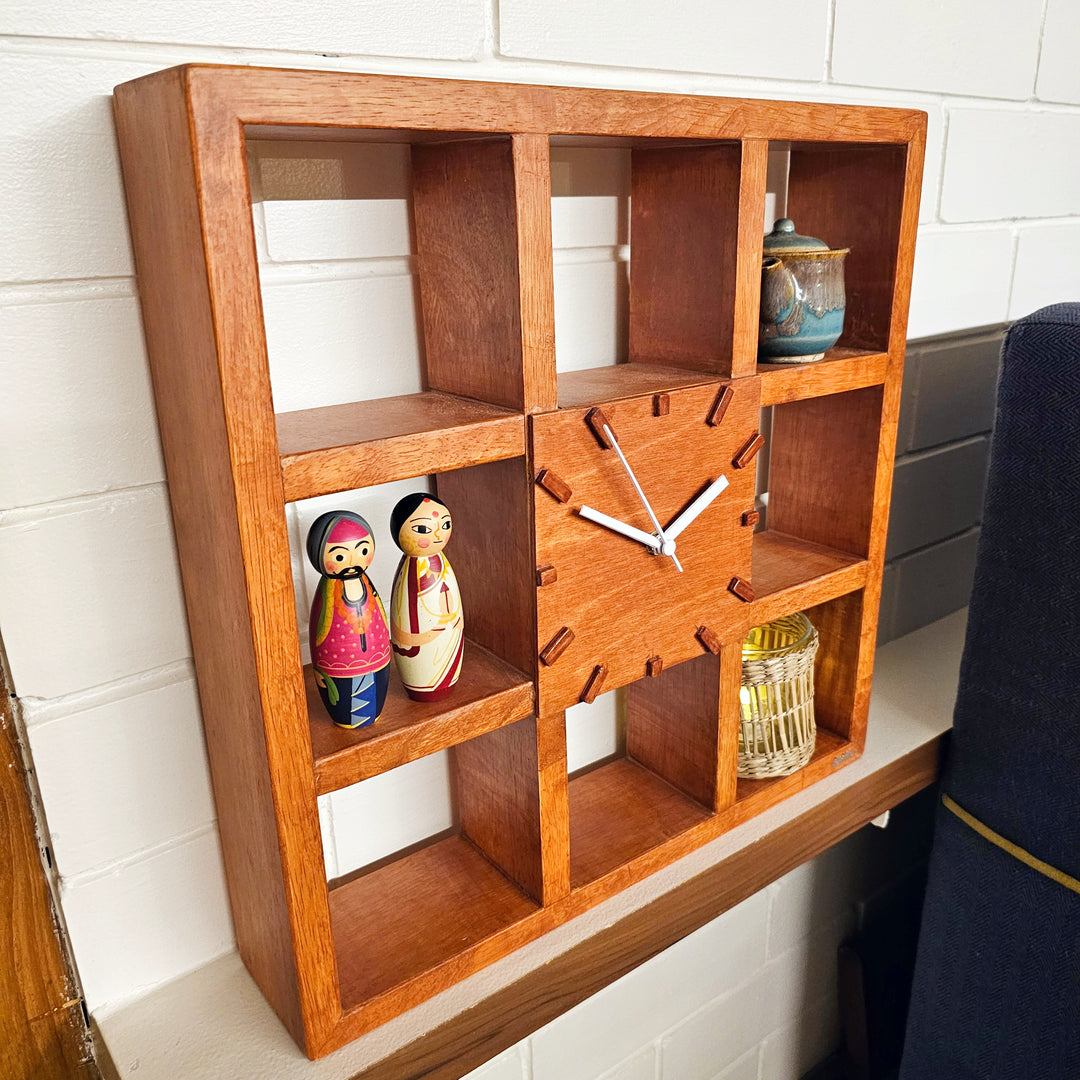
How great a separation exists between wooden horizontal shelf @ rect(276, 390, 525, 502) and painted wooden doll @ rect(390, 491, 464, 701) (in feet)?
0.16

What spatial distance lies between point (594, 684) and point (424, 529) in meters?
0.20

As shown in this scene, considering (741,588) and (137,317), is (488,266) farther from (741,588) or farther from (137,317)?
(741,588)

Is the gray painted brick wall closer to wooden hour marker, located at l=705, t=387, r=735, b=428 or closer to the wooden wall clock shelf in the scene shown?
the wooden wall clock shelf

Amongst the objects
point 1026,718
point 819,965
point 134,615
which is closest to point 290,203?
point 134,615

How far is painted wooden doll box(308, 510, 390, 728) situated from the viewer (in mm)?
638

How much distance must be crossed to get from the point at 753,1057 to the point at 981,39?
144cm

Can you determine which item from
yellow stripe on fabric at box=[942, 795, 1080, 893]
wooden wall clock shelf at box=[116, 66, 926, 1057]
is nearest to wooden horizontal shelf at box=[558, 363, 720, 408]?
wooden wall clock shelf at box=[116, 66, 926, 1057]

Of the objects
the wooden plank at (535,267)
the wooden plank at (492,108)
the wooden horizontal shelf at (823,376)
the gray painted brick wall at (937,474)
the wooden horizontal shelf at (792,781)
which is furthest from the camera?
the gray painted brick wall at (937,474)

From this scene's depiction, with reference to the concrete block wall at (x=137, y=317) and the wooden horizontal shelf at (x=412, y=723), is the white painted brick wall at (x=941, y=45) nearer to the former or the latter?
the concrete block wall at (x=137, y=317)

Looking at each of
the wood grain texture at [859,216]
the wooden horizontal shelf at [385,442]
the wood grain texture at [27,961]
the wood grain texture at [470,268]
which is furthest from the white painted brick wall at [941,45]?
the wood grain texture at [27,961]

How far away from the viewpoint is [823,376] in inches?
33.9

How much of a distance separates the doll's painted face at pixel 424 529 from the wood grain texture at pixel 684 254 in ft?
0.94

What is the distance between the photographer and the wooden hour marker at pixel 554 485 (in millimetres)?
688

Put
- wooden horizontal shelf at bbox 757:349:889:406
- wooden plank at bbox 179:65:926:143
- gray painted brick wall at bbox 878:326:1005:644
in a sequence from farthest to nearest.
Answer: gray painted brick wall at bbox 878:326:1005:644 → wooden horizontal shelf at bbox 757:349:889:406 → wooden plank at bbox 179:65:926:143
